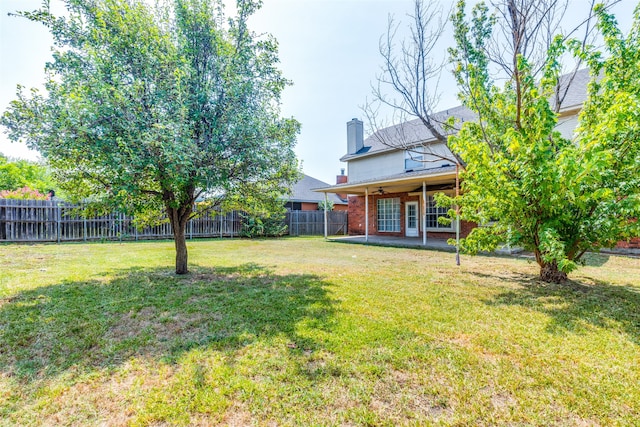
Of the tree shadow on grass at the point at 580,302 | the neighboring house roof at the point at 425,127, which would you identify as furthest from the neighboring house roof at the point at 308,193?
the tree shadow on grass at the point at 580,302

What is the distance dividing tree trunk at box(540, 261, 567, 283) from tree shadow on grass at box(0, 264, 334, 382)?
13.5 ft

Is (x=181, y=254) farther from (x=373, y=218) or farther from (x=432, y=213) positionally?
(x=373, y=218)

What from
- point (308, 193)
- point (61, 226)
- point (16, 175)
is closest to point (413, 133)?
point (308, 193)

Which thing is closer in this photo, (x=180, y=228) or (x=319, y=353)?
(x=319, y=353)

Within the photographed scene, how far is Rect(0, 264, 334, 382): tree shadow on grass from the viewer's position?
9.37 ft

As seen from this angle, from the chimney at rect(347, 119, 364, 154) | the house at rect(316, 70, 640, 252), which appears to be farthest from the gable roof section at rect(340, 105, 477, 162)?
the chimney at rect(347, 119, 364, 154)

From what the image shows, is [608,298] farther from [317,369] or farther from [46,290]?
[46,290]

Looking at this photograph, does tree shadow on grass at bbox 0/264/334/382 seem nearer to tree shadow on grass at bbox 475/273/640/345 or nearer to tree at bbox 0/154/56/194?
tree shadow on grass at bbox 475/273/640/345

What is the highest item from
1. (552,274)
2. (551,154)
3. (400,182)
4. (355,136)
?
(355,136)

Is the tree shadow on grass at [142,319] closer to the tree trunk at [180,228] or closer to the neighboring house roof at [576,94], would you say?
the tree trunk at [180,228]

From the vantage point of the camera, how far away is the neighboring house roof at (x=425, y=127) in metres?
8.16

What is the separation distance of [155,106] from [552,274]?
24.7 ft

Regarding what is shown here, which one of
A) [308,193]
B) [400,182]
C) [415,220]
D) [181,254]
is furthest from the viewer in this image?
[308,193]

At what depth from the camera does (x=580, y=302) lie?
4363 millimetres
